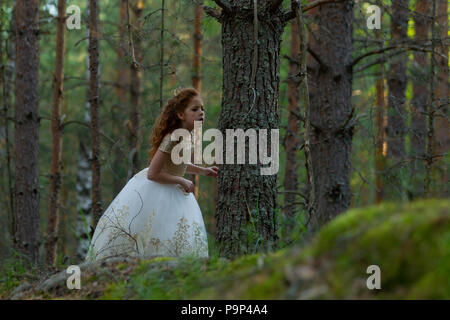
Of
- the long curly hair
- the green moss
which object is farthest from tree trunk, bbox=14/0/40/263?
the green moss

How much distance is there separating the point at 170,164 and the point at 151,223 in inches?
27.0

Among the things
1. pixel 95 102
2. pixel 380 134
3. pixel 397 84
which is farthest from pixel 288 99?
pixel 95 102

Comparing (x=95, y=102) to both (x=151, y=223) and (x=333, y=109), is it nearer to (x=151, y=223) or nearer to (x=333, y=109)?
(x=333, y=109)

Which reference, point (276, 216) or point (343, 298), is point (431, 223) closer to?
point (343, 298)

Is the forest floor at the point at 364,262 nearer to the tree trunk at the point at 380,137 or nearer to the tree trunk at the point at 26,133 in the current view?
the tree trunk at the point at 380,137

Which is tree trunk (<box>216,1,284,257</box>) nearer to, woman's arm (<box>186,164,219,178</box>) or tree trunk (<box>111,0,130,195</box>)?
woman's arm (<box>186,164,219,178</box>)

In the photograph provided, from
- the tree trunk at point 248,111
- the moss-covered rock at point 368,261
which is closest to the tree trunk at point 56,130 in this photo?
the tree trunk at point 248,111

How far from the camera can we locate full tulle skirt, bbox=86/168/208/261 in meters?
5.05

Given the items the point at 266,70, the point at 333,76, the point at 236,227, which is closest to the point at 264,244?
the point at 236,227

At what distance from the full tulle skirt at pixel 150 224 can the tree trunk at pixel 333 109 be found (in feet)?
11.2

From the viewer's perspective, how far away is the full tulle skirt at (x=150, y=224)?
5.05 meters

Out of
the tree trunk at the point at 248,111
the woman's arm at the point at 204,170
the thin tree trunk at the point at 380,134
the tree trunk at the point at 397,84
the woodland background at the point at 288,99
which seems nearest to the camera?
the tree trunk at the point at 248,111

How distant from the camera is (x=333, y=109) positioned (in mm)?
8242
